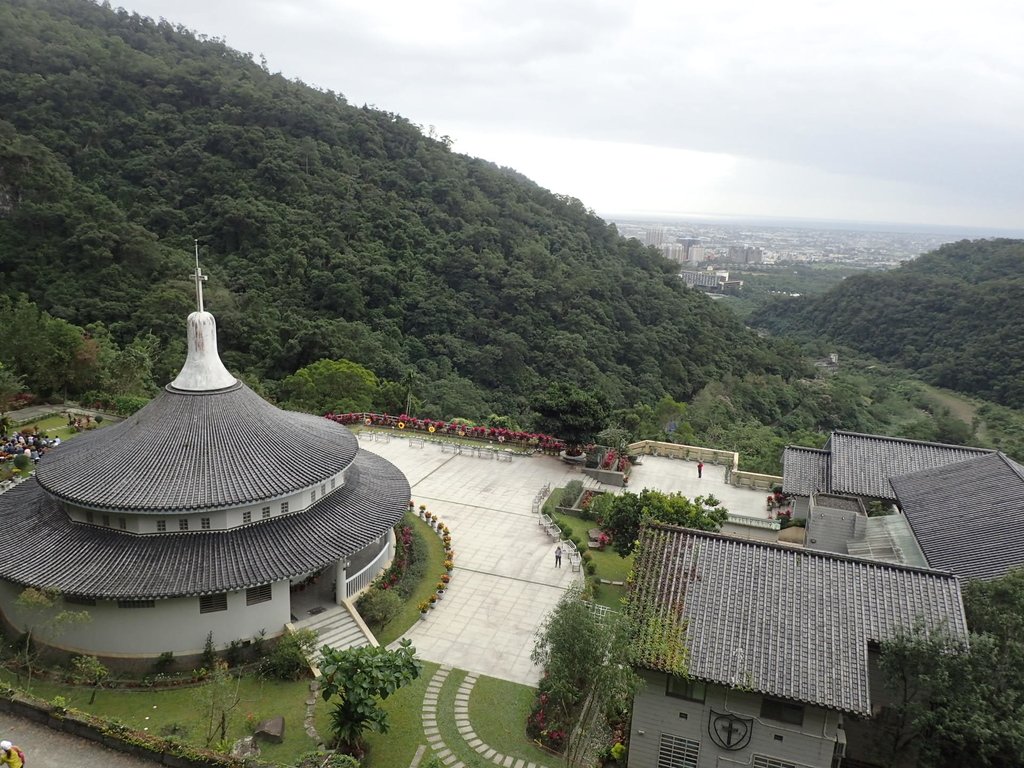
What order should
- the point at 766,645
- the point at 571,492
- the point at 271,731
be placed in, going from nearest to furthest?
1. the point at 766,645
2. the point at 271,731
3. the point at 571,492

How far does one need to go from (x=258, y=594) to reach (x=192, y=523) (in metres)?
2.69

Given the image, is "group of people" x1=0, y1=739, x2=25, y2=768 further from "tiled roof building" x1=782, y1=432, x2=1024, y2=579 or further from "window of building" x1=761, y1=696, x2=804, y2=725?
"tiled roof building" x1=782, y1=432, x2=1024, y2=579

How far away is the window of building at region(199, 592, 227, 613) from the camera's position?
17.4 metres

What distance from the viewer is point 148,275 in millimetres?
51906

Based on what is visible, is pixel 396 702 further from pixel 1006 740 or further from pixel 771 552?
pixel 1006 740

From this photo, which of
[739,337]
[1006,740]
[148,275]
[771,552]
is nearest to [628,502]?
[771,552]

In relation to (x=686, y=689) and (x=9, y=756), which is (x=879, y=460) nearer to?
(x=686, y=689)

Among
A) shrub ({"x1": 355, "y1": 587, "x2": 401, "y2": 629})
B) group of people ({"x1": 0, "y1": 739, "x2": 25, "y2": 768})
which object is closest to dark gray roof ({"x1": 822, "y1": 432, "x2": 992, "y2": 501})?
shrub ({"x1": 355, "y1": 587, "x2": 401, "y2": 629})

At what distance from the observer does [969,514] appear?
1903 cm

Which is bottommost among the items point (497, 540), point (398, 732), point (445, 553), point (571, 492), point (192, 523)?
point (497, 540)

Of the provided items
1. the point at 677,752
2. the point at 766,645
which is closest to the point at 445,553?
the point at 677,752

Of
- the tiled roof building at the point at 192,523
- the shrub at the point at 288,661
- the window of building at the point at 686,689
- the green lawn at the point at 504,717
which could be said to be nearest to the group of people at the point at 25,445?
the tiled roof building at the point at 192,523

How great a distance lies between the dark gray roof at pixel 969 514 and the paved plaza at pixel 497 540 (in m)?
9.08

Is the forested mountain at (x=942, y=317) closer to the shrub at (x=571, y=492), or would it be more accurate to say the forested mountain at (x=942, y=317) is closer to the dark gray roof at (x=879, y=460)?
the dark gray roof at (x=879, y=460)
